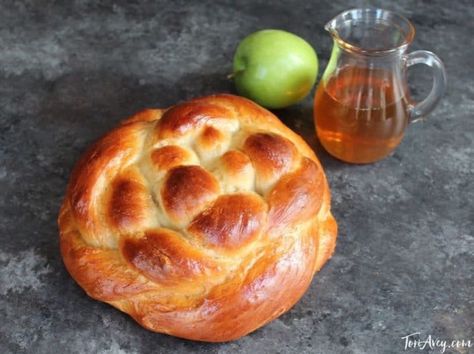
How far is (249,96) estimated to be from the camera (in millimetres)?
1491

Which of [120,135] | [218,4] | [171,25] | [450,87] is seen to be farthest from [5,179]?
[450,87]

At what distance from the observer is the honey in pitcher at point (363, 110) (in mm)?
1286

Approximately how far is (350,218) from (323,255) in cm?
18

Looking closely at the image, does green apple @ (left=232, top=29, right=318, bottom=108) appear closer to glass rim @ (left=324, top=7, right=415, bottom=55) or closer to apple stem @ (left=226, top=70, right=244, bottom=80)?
apple stem @ (left=226, top=70, right=244, bottom=80)

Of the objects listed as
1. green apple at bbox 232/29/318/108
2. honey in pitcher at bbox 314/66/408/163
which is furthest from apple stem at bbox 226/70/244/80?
honey in pitcher at bbox 314/66/408/163

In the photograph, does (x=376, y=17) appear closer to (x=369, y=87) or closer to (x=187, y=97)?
(x=369, y=87)

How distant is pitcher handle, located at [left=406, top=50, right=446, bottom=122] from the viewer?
129 cm

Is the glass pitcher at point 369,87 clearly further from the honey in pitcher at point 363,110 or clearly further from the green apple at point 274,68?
the green apple at point 274,68

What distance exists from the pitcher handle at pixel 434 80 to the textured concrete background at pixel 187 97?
0.13m

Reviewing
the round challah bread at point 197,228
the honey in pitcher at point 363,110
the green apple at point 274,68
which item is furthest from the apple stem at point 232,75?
the round challah bread at point 197,228

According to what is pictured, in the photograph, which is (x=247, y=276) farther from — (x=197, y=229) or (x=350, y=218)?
(x=350, y=218)

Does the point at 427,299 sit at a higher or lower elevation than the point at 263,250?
lower

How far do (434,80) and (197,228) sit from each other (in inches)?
24.0

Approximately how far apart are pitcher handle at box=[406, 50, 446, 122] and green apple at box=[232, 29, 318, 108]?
250 mm
